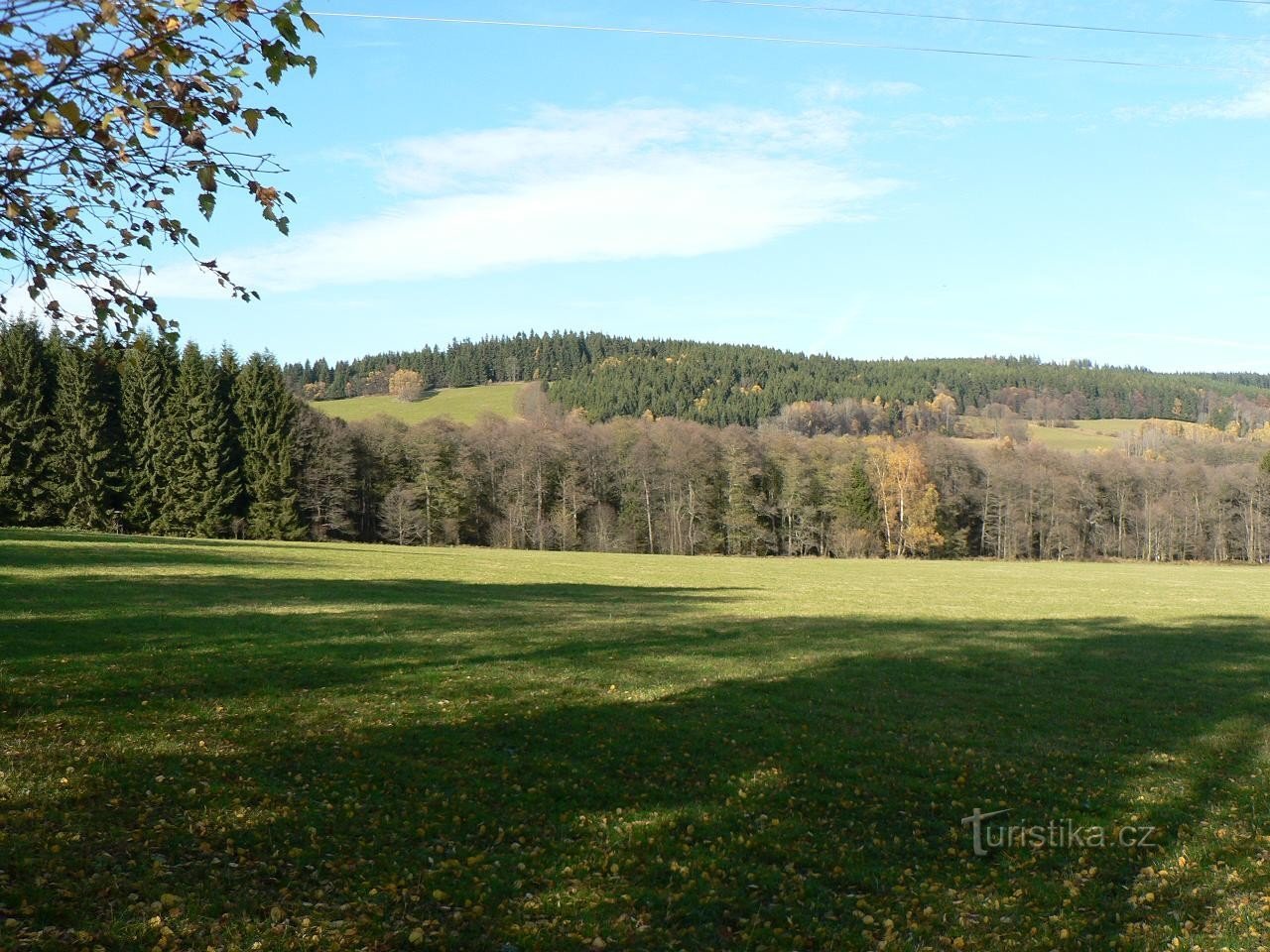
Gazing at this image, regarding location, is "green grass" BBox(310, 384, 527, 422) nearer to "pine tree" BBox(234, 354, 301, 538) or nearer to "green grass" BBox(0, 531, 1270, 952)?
"pine tree" BBox(234, 354, 301, 538)

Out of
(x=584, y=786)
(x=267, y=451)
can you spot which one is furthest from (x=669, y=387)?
(x=584, y=786)

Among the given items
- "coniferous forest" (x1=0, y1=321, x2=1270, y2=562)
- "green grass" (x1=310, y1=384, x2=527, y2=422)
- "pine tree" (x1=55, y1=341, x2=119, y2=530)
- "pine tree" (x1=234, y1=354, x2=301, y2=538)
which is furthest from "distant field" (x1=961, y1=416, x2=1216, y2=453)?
"pine tree" (x1=55, y1=341, x2=119, y2=530)

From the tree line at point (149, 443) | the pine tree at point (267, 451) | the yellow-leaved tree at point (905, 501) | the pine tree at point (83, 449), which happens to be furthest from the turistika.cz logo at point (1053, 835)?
the yellow-leaved tree at point (905, 501)

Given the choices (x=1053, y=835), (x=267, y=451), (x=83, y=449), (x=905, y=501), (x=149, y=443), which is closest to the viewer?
(x=1053, y=835)

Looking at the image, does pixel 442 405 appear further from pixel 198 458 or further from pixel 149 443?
pixel 149 443

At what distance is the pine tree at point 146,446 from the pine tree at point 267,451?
6.73 m

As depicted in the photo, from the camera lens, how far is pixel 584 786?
1040 centimetres

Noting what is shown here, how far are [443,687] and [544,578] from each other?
31601 mm

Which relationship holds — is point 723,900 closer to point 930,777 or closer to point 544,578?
point 930,777

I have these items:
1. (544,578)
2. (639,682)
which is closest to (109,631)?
(639,682)

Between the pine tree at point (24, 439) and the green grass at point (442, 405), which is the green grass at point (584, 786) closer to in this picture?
the pine tree at point (24, 439)

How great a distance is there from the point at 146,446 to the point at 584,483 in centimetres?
4739

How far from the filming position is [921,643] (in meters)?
25.2

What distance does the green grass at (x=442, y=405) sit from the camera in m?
148
